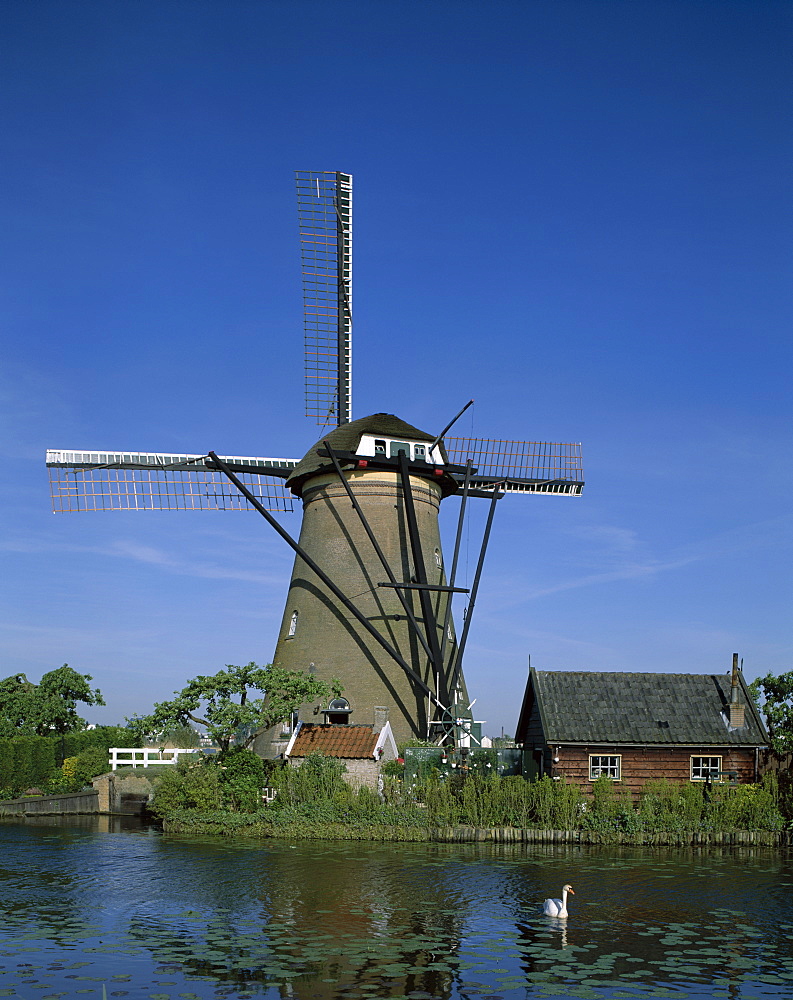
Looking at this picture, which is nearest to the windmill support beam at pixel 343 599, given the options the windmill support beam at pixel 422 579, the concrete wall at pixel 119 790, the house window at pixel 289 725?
the windmill support beam at pixel 422 579

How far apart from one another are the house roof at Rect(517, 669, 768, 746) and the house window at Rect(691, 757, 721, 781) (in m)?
0.49

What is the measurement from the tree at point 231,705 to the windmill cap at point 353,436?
6.99 m

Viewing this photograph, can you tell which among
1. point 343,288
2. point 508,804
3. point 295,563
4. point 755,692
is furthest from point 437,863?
point 343,288

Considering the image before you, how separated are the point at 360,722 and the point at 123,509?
424 inches

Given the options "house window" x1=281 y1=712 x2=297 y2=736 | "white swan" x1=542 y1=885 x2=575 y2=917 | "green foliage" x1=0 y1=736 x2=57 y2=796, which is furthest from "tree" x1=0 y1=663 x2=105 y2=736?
"white swan" x1=542 y1=885 x2=575 y2=917

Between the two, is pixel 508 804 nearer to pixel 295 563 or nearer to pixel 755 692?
pixel 755 692

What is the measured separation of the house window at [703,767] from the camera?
23.9 metres

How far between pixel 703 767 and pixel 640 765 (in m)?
1.61

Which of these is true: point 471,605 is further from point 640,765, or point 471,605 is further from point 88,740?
point 88,740

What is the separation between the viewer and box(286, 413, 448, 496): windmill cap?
29.5 meters

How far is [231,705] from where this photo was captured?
2402 cm

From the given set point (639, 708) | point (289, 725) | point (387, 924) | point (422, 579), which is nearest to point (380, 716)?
point (289, 725)

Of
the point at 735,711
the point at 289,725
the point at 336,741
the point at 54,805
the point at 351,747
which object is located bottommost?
the point at 54,805

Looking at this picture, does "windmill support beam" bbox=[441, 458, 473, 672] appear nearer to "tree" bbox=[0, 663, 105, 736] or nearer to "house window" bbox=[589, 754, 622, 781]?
"house window" bbox=[589, 754, 622, 781]
